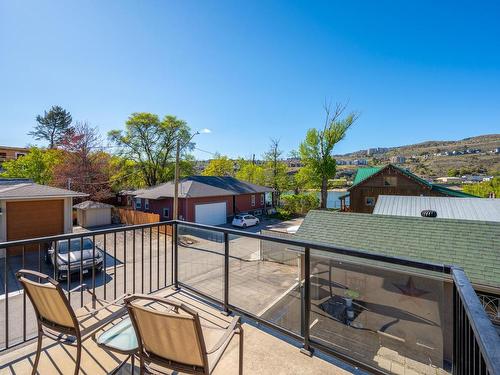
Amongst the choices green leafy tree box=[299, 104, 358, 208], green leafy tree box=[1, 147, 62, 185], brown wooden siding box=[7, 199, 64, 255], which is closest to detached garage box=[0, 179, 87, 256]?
brown wooden siding box=[7, 199, 64, 255]

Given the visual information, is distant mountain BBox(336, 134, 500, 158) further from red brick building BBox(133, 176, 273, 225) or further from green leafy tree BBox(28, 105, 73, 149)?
green leafy tree BBox(28, 105, 73, 149)

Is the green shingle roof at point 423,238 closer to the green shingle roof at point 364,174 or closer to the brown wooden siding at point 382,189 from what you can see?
the brown wooden siding at point 382,189

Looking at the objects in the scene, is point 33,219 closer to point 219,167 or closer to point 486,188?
point 219,167

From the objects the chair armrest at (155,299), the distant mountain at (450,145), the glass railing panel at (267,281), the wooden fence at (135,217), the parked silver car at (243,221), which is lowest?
the parked silver car at (243,221)

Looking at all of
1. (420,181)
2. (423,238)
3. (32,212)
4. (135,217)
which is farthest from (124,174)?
(420,181)

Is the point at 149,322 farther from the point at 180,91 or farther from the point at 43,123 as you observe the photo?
the point at 43,123

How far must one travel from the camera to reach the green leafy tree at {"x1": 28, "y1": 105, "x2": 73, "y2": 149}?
29359 millimetres

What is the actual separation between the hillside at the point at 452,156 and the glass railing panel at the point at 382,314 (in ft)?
110

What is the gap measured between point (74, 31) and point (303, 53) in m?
9.49

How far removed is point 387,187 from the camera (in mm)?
21062

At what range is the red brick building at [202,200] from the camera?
17.3 meters

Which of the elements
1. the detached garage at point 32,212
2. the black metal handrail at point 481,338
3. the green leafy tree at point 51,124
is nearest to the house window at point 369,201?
the detached garage at point 32,212

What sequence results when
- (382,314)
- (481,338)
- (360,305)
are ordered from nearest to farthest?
1. (481,338)
2. (382,314)
3. (360,305)

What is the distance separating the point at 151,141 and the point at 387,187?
2158 centimetres
